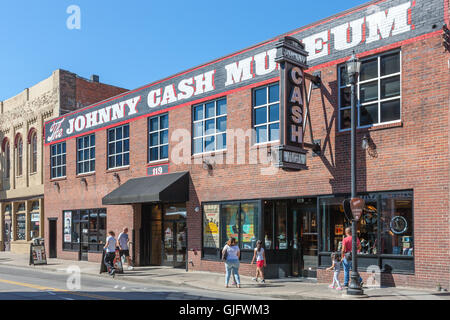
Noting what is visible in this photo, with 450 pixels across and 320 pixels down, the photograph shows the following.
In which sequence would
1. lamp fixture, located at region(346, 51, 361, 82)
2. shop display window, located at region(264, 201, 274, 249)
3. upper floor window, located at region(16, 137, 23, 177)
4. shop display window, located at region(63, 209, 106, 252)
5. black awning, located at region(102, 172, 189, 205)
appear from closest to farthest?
lamp fixture, located at region(346, 51, 361, 82)
shop display window, located at region(264, 201, 274, 249)
black awning, located at region(102, 172, 189, 205)
shop display window, located at region(63, 209, 106, 252)
upper floor window, located at region(16, 137, 23, 177)

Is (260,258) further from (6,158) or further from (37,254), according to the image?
(6,158)

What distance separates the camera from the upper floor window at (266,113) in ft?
57.3

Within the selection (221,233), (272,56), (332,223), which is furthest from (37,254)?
(332,223)

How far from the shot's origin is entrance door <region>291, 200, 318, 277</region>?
1703cm

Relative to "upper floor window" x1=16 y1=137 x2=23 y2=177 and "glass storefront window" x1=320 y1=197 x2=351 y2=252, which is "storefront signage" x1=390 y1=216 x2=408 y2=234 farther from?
"upper floor window" x1=16 y1=137 x2=23 y2=177

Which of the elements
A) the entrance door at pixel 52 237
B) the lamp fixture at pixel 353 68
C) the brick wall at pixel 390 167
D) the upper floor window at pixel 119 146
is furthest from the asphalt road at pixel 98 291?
the entrance door at pixel 52 237

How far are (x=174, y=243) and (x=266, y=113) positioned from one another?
25.3 ft

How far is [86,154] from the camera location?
2730 cm

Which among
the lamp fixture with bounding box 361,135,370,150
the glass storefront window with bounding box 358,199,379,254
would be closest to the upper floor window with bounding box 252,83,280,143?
the lamp fixture with bounding box 361,135,370,150

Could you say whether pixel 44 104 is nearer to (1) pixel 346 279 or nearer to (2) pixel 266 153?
(2) pixel 266 153

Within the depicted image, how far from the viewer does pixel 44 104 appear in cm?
3359

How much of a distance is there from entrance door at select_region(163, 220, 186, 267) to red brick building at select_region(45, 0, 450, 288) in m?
0.07

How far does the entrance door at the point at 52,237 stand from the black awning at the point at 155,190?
30.0 ft

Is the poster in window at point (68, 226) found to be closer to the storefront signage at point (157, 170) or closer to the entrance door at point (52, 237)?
the entrance door at point (52, 237)
